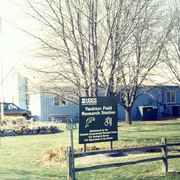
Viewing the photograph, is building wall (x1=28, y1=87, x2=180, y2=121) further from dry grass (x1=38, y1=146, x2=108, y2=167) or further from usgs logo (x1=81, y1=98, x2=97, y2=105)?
usgs logo (x1=81, y1=98, x2=97, y2=105)

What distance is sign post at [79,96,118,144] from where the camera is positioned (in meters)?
7.76

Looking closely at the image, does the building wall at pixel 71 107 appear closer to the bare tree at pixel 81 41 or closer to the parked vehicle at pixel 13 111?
the parked vehicle at pixel 13 111

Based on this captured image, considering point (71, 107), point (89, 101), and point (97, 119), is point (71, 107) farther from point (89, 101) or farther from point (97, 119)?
point (89, 101)

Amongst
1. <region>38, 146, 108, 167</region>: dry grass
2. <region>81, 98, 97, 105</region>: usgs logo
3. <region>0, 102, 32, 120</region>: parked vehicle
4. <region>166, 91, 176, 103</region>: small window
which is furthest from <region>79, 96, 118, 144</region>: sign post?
<region>166, 91, 176, 103</region>: small window

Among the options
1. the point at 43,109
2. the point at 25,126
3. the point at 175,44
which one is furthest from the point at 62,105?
the point at 175,44

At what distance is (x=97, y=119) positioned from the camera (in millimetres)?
7957

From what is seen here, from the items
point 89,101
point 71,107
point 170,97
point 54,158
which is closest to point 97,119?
point 89,101

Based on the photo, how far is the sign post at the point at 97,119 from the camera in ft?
25.5

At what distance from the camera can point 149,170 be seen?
6.99 metres

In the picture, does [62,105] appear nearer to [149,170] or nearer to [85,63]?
[85,63]

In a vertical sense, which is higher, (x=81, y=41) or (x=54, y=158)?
(x=81, y=41)

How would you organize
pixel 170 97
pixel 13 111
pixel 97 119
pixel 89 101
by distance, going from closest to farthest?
pixel 89 101 → pixel 97 119 → pixel 13 111 → pixel 170 97

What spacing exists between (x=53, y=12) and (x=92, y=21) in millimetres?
1463

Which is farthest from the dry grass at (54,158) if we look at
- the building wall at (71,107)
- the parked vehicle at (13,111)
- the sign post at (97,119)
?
the parked vehicle at (13,111)
